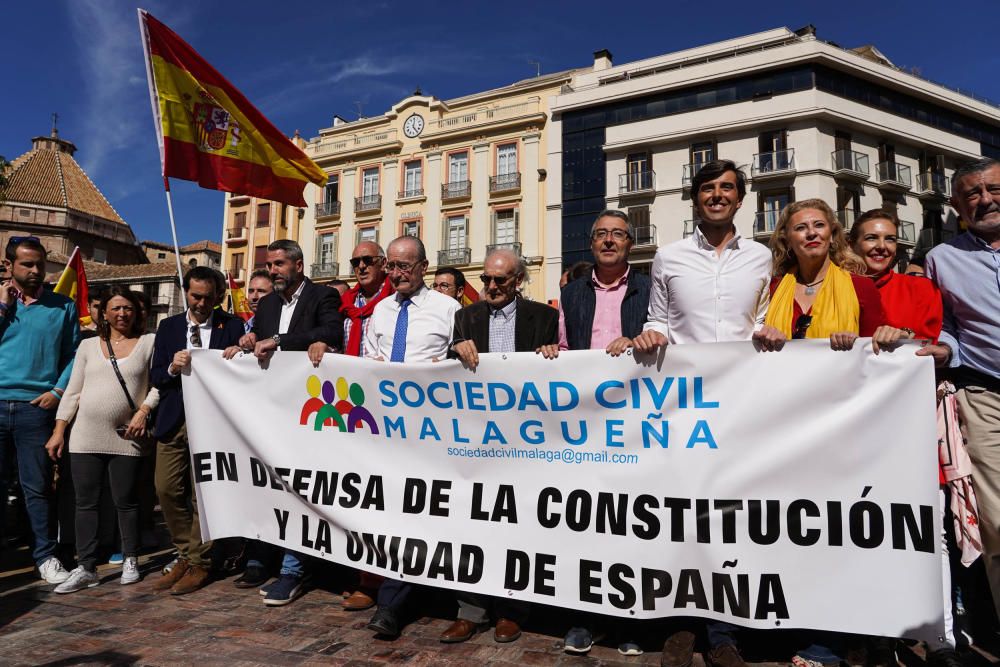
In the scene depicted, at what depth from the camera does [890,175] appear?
2928cm

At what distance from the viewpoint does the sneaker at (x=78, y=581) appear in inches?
174

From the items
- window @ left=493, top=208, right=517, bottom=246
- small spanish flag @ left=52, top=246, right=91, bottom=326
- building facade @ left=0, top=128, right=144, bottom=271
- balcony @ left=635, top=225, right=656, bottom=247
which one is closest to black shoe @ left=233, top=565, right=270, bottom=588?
small spanish flag @ left=52, top=246, right=91, bottom=326

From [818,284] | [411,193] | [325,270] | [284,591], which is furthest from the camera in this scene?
[325,270]

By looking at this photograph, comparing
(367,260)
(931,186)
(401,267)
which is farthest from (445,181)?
(401,267)

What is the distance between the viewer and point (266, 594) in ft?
13.7

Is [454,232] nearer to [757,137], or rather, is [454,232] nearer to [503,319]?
[757,137]

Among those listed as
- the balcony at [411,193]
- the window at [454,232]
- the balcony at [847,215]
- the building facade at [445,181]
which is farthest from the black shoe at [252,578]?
the balcony at [411,193]

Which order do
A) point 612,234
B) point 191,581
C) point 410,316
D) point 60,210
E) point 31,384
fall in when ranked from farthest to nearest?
point 60,210
point 31,384
point 191,581
point 410,316
point 612,234

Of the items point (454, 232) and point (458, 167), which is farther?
point (458, 167)

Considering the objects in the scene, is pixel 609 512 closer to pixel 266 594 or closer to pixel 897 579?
pixel 897 579

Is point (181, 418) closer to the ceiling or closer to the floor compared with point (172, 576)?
closer to the ceiling

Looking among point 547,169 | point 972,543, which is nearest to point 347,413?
point 972,543

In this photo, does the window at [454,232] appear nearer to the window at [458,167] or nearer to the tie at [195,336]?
the window at [458,167]

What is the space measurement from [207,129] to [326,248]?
3143 centimetres
